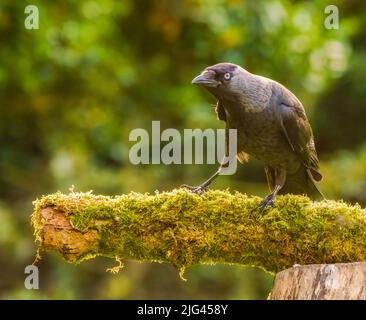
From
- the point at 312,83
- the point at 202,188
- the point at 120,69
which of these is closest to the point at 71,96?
the point at 120,69

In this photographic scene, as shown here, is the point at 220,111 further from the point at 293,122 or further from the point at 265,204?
the point at 265,204

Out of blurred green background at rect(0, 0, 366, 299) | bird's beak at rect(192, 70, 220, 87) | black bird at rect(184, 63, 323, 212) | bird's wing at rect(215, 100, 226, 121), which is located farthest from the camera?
blurred green background at rect(0, 0, 366, 299)

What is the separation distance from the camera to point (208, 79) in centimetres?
641

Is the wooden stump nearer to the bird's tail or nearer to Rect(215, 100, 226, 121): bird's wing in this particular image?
the bird's tail

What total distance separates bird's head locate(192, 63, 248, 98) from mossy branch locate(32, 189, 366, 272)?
126 cm

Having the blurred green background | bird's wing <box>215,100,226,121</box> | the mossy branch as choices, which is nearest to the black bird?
bird's wing <box>215,100,226,121</box>

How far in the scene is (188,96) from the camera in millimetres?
10938

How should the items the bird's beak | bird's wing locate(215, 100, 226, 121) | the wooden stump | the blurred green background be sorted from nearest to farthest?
the wooden stump, the bird's beak, bird's wing locate(215, 100, 226, 121), the blurred green background

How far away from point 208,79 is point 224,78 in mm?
143

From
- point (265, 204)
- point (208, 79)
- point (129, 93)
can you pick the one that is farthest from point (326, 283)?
point (129, 93)

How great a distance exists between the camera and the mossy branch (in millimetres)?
5195

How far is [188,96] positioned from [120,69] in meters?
1.04

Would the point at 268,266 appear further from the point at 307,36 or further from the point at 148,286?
the point at 148,286

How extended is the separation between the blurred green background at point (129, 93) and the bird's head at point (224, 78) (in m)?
3.14
